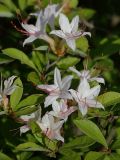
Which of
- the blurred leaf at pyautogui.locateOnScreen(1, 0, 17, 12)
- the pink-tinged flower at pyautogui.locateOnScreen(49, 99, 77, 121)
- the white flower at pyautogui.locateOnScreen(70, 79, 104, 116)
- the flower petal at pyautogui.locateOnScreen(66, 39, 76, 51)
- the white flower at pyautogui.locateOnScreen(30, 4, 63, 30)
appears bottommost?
the pink-tinged flower at pyautogui.locateOnScreen(49, 99, 77, 121)

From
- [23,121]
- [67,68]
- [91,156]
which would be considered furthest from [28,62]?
[91,156]

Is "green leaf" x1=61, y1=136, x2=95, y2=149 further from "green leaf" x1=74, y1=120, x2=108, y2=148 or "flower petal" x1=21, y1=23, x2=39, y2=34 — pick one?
"flower petal" x1=21, y1=23, x2=39, y2=34

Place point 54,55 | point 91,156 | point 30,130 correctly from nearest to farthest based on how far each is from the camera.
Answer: point 91,156
point 30,130
point 54,55

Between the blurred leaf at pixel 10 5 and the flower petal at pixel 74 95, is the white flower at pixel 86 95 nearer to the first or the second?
the flower petal at pixel 74 95

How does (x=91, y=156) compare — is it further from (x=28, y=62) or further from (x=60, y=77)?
(x=28, y=62)

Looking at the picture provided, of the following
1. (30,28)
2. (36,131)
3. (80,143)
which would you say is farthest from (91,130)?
(30,28)

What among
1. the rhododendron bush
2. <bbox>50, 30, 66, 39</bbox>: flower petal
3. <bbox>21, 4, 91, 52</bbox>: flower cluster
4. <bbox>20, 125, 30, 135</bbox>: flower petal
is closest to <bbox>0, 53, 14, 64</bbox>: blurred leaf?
the rhododendron bush
